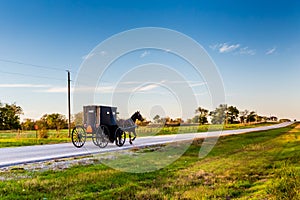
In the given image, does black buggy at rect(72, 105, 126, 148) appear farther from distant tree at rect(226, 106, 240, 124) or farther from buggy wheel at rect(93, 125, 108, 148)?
distant tree at rect(226, 106, 240, 124)

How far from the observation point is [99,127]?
1491 centimetres

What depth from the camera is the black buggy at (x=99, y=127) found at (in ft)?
49.2

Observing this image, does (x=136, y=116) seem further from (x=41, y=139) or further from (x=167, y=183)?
(x=167, y=183)

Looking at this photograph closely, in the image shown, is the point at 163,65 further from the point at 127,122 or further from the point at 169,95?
the point at 127,122

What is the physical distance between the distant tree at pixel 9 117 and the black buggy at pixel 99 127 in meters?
32.6

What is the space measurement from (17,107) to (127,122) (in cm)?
3503

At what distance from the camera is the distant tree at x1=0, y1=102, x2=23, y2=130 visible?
43.9 meters

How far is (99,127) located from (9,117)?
34590 millimetres

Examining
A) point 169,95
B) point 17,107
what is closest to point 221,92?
point 169,95

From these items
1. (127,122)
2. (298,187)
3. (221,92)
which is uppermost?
(221,92)

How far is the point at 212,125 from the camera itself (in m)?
45.4

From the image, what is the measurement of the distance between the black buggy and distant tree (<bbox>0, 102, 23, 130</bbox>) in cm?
3263

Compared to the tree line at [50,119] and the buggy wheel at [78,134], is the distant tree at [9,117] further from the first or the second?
the buggy wheel at [78,134]

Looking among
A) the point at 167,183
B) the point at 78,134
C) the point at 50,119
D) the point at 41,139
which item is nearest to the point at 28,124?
the point at 50,119
